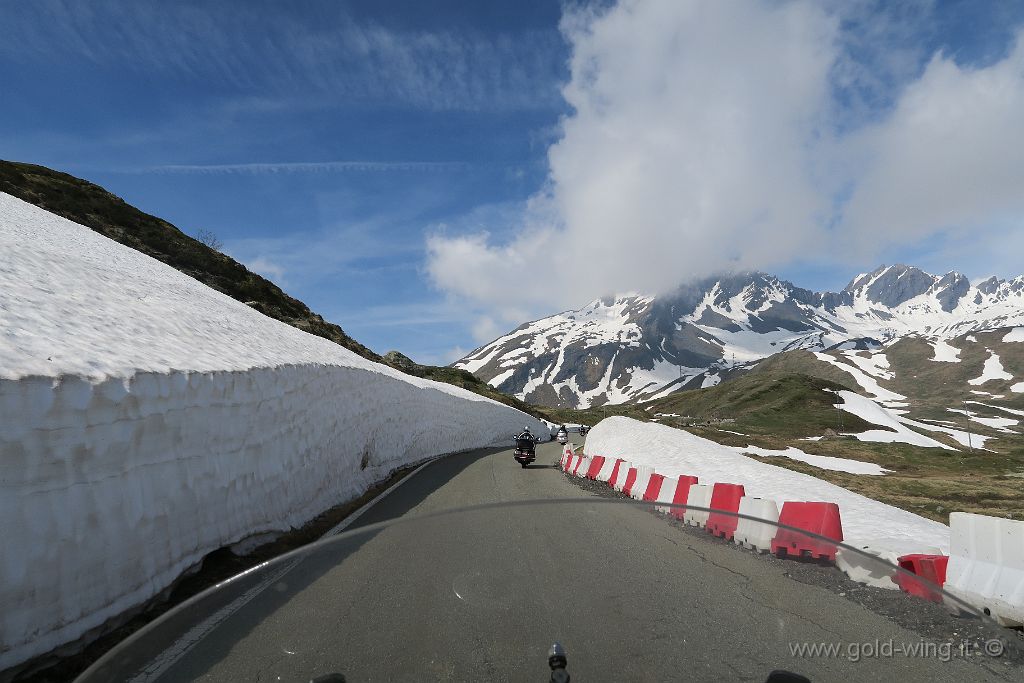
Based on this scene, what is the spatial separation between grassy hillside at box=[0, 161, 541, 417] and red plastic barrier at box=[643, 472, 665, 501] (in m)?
34.4

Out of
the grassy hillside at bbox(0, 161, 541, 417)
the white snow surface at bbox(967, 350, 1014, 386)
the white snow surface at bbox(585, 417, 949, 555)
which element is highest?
the white snow surface at bbox(967, 350, 1014, 386)

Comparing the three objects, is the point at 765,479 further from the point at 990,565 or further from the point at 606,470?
the point at 990,565

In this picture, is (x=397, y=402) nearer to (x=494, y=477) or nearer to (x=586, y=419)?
(x=494, y=477)

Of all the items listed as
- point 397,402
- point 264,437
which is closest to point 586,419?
point 397,402

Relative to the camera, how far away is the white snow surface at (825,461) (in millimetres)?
30875

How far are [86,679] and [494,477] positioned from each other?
15.2m

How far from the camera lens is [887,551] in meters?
6.06

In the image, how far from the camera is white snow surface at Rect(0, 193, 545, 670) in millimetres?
4469

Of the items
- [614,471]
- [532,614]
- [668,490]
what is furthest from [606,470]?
[532,614]

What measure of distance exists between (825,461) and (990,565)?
3272cm

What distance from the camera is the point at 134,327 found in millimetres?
8797

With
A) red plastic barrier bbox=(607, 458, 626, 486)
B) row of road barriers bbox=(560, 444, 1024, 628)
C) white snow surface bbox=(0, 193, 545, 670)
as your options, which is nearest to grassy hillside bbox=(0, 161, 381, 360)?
white snow surface bbox=(0, 193, 545, 670)

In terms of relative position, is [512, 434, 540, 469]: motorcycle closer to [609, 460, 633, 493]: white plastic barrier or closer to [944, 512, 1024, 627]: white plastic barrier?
[609, 460, 633, 493]: white plastic barrier

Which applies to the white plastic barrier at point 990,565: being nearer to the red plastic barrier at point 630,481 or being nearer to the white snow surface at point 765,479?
the white snow surface at point 765,479
